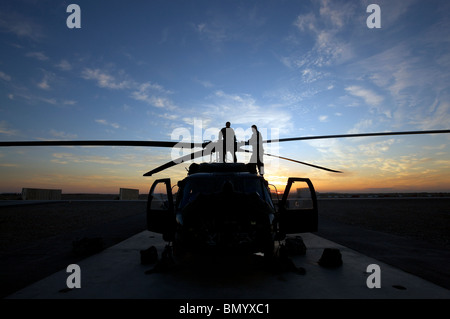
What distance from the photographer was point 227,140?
7297mm

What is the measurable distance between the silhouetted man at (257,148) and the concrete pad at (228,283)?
9.04ft

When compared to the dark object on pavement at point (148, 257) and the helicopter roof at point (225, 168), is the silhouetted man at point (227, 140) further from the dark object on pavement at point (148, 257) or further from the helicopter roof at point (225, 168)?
the dark object on pavement at point (148, 257)

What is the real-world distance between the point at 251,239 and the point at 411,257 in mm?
5045

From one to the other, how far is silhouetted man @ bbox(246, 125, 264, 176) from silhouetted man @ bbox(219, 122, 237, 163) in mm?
531

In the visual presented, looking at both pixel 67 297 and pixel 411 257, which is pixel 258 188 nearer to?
pixel 67 297

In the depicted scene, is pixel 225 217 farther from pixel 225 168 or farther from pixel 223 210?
pixel 225 168

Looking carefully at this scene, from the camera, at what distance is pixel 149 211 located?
227 inches

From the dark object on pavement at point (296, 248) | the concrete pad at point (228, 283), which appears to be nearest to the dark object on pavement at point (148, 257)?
the concrete pad at point (228, 283)

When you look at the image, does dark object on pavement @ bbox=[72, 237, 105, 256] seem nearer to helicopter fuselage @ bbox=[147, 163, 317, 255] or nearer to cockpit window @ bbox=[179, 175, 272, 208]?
helicopter fuselage @ bbox=[147, 163, 317, 255]

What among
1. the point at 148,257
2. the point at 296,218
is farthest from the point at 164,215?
the point at 296,218

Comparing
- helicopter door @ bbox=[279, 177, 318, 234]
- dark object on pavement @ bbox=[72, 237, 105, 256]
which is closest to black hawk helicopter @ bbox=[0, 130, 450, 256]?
helicopter door @ bbox=[279, 177, 318, 234]
